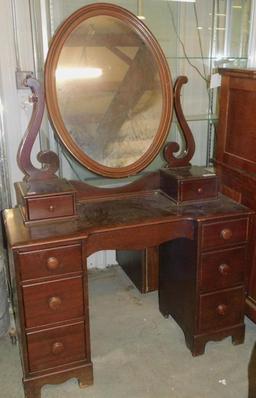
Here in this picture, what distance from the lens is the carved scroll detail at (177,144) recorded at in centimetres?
183

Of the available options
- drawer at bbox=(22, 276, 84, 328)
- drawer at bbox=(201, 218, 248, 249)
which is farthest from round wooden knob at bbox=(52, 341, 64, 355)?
drawer at bbox=(201, 218, 248, 249)

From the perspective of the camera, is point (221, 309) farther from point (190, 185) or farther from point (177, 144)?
point (177, 144)

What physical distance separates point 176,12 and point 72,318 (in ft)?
5.31

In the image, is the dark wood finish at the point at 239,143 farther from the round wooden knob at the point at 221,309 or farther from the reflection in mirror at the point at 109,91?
the reflection in mirror at the point at 109,91

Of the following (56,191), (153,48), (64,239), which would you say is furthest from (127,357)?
(153,48)

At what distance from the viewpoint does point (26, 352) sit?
1.50m

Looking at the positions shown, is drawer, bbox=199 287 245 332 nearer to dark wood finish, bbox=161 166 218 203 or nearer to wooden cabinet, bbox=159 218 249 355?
wooden cabinet, bbox=159 218 249 355

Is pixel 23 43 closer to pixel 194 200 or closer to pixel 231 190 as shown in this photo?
pixel 194 200

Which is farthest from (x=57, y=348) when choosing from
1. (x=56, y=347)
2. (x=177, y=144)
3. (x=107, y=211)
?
(x=177, y=144)

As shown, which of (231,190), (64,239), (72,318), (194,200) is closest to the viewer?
(64,239)

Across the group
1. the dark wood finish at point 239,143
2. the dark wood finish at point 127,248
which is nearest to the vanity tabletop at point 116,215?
the dark wood finish at point 127,248

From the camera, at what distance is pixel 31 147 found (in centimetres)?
163

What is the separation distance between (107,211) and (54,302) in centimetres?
45

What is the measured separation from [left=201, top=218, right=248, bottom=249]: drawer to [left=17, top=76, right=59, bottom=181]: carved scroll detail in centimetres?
70
